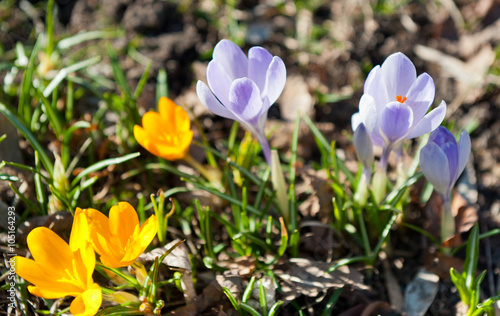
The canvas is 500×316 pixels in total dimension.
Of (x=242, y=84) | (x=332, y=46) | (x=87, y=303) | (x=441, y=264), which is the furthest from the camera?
(x=332, y=46)

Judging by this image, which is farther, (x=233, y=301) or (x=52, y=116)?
(x=52, y=116)

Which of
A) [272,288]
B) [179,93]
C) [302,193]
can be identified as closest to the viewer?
[272,288]

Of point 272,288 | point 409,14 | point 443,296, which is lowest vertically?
point 443,296

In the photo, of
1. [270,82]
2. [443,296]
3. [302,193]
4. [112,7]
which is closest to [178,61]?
[112,7]

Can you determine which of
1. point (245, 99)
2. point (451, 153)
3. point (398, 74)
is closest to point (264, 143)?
point (245, 99)

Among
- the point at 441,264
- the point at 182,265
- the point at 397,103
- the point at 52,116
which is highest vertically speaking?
the point at 397,103

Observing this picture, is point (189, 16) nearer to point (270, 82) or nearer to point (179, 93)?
point (179, 93)

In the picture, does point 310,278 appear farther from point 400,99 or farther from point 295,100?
point 295,100
